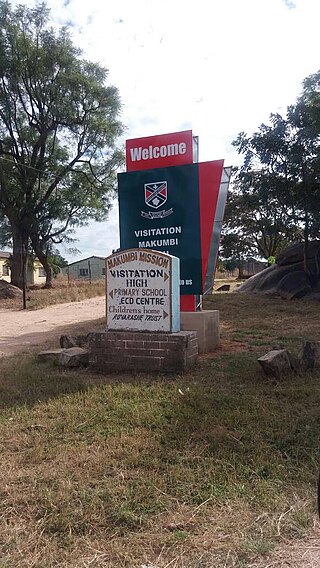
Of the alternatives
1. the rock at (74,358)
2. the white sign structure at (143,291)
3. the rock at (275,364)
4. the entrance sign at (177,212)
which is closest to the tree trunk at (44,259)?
the entrance sign at (177,212)

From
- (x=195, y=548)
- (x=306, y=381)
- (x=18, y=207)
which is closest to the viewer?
(x=195, y=548)

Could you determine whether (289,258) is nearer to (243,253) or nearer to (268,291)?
(268,291)

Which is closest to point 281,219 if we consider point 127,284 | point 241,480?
point 127,284

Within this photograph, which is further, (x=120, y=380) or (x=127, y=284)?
(x=127, y=284)

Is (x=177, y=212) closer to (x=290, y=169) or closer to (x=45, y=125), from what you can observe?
(x=290, y=169)

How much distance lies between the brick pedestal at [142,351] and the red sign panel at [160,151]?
11.1 ft

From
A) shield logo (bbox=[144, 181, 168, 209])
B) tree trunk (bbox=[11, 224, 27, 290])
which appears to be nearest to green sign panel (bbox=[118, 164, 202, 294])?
shield logo (bbox=[144, 181, 168, 209])

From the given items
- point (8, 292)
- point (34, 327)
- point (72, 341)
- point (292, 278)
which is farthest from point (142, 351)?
point (8, 292)

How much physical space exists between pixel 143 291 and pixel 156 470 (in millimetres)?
3287

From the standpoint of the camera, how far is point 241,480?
298 cm

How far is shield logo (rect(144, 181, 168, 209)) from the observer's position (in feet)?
25.9

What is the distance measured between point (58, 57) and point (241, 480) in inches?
1025

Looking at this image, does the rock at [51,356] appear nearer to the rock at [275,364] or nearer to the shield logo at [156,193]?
the rock at [275,364]

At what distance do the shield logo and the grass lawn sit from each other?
3493 millimetres
